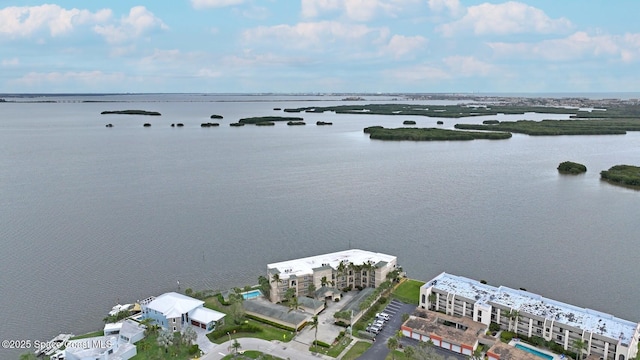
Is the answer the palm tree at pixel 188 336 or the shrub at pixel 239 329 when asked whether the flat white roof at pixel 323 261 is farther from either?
the palm tree at pixel 188 336

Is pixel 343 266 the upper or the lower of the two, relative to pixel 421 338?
upper

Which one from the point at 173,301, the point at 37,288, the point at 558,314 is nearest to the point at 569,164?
the point at 558,314

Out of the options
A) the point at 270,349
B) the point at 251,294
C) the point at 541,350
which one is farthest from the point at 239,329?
the point at 541,350

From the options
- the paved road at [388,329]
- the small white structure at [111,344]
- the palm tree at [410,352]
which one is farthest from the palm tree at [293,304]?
the small white structure at [111,344]

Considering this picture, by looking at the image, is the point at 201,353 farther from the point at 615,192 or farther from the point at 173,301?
the point at 615,192

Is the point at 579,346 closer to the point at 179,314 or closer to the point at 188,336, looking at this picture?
the point at 188,336
